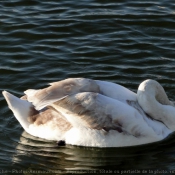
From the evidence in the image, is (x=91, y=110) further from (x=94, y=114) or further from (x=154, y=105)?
(x=154, y=105)

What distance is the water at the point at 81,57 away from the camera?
9.45 metres

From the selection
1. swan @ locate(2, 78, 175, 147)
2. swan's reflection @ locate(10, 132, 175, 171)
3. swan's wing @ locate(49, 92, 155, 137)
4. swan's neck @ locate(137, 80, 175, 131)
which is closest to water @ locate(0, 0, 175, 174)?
swan's reflection @ locate(10, 132, 175, 171)

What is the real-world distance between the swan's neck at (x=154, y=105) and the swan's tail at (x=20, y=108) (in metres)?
1.75

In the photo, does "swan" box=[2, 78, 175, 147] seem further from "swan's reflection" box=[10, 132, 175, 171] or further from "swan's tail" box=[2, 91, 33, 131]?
"swan's reflection" box=[10, 132, 175, 171]

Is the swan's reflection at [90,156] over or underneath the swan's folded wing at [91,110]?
underneath

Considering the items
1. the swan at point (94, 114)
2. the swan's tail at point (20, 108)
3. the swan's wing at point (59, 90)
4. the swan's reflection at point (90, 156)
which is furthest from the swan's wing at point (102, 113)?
the swan's tail at point (20, 108)

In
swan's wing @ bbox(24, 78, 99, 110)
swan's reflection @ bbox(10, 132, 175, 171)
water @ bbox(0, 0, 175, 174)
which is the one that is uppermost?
swan's wing @ bbox(24, 78, 99, 110)

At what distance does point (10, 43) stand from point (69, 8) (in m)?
2.27

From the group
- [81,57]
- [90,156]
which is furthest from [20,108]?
[81,57]

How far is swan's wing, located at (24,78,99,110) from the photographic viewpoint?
30.8 ft

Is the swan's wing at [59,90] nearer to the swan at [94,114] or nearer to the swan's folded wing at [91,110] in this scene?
the swan at [94,114]

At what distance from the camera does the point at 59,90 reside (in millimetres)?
9523

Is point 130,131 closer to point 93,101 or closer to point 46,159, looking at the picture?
point 93,101

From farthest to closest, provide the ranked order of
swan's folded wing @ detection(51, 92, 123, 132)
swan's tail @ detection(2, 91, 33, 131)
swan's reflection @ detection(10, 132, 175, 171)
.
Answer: swan's tail @ detection(2, 91, 33, 131)
swan's folded wing @ detection(51, 92, 123, 132)
swan's reflection @ detection(10, 132, 175, 171)
